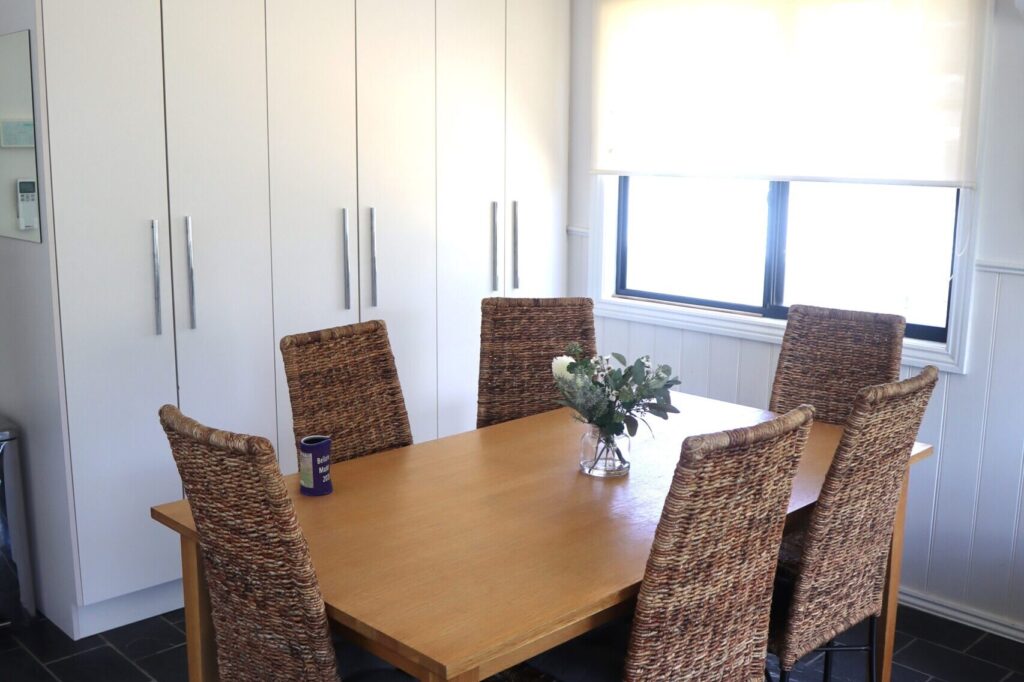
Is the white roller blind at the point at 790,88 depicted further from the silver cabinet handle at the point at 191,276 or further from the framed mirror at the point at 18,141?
the framed mirror at the point at 18,141

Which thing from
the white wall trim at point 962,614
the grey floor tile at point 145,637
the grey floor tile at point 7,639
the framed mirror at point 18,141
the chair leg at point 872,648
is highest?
the framed mirror at point 18,141

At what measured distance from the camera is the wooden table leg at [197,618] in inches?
86.7

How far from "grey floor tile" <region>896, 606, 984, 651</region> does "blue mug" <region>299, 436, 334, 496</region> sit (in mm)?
2044

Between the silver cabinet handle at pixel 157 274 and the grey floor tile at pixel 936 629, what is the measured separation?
2.52 metres

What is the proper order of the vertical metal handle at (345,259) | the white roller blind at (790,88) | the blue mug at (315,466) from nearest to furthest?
the blue mug at (315,466) → the white roller blind at (790,88) → the vertical metal handle at (345,259)

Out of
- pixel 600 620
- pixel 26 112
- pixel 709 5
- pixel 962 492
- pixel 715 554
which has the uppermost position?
pixel 709 5

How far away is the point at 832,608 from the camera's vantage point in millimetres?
2379

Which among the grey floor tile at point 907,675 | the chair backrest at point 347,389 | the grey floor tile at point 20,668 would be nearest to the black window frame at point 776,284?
the grey floor tile at point 907,675

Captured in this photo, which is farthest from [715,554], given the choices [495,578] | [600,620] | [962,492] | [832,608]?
[962,492]

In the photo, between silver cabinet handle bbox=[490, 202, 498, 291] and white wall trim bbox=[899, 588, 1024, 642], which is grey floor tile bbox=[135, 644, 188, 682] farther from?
white wall trim bbox=[899, 588, 1024, 642]

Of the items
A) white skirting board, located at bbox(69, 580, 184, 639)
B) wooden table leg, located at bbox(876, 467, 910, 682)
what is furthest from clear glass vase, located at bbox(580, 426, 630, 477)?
white skirting board, located at bbox(69, 580, 184, 639)

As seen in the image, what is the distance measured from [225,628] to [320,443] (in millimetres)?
461

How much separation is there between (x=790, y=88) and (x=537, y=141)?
3.55 ft

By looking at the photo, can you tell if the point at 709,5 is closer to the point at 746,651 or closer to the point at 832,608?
the point at 832,608
